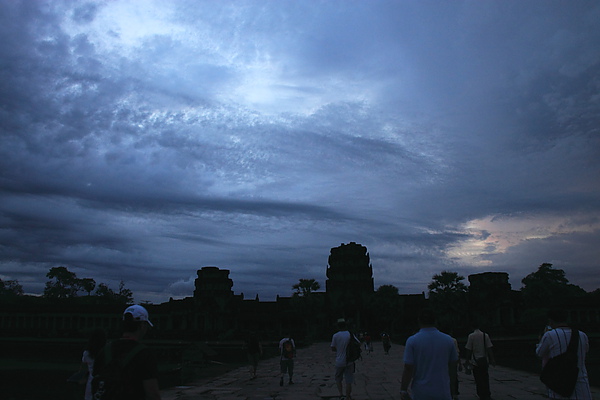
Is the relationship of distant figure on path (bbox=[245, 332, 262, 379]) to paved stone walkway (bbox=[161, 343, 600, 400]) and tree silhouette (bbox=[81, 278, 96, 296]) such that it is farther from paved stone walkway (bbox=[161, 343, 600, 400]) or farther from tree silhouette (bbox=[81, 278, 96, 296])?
tree silhouette (bbox=[81, 278, 96, 296])

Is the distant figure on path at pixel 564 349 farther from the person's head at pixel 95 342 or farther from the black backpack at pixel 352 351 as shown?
the person's head at pixel 95 342

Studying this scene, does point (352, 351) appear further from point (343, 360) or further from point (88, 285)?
point (88, 285)

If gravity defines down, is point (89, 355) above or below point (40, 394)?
above

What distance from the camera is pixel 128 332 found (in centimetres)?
412

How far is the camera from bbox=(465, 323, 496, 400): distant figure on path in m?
10.2

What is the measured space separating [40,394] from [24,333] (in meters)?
73.9

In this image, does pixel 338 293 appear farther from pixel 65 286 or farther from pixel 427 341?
pixel 65 286

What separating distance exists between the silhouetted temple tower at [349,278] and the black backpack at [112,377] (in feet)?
255

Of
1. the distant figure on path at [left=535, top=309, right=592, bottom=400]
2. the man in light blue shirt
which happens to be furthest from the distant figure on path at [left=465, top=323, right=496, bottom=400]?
the distant figure on path at [left=535, top=309, right=592, bottom=400]

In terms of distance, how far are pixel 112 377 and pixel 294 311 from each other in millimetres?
74726

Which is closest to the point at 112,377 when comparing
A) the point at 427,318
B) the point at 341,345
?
the point at 427,318

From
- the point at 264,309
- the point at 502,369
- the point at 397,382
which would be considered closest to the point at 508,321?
the point at 264,309

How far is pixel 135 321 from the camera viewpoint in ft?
13.7

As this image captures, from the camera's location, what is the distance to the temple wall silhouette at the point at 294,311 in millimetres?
70188
